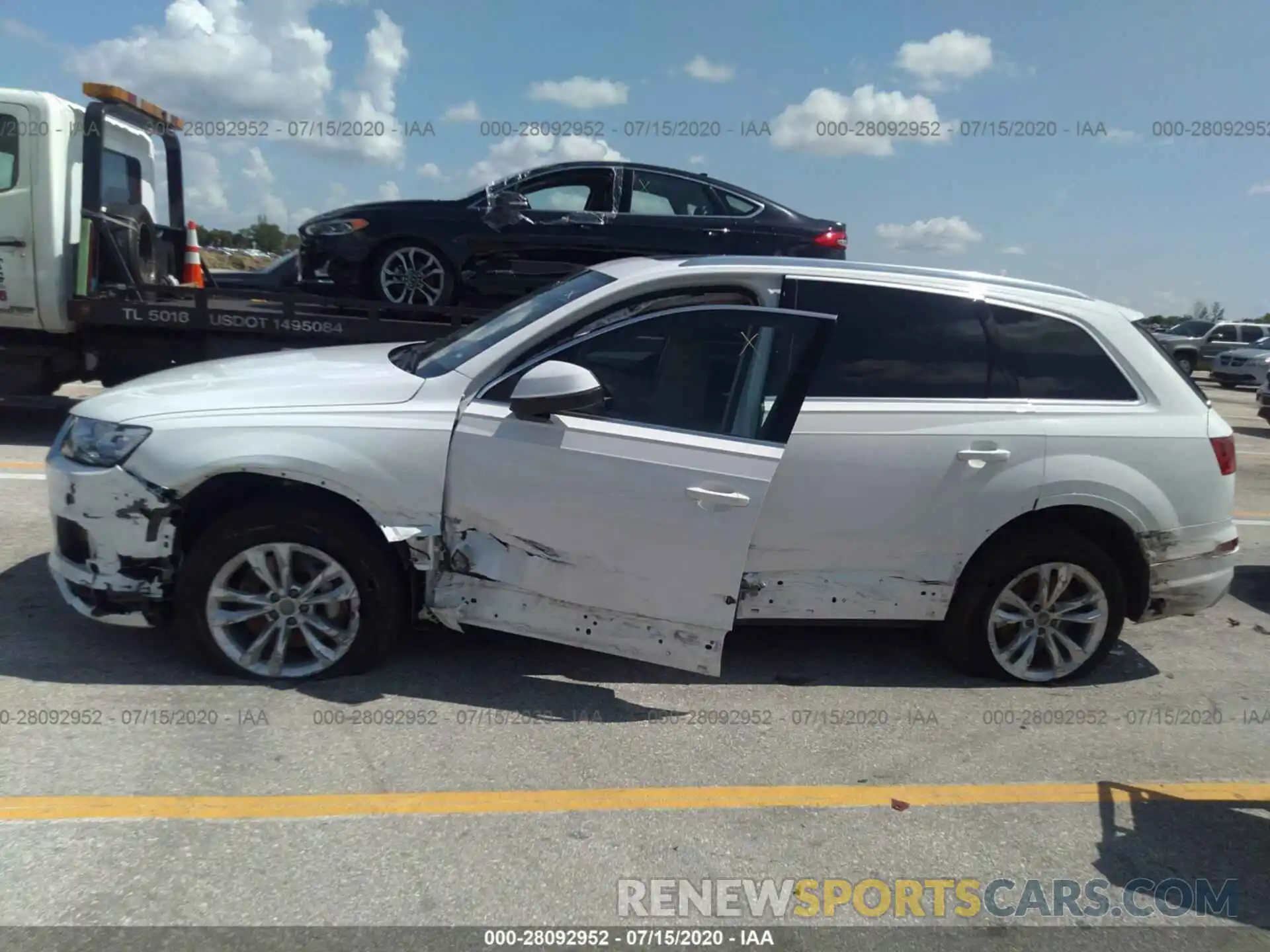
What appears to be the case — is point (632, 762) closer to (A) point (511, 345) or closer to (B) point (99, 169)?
(A) point (511, 345)

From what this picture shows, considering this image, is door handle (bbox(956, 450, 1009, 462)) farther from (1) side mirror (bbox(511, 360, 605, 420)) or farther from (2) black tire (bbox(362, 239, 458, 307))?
(2) black tire (bbox(362, 239, 458, 307))

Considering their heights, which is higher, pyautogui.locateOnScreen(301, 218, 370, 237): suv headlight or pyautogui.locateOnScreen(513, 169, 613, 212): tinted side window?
pyautogui.locateOnScreen(513, 169, 613, 212): tinted side window

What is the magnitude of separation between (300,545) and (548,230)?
14.9 ft

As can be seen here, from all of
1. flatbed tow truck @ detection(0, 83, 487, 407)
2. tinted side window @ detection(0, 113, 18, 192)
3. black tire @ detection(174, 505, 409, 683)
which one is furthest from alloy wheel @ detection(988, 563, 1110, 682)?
tinted side window @ detection(0, 113, 18, 192)

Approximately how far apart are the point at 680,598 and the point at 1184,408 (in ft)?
8.04

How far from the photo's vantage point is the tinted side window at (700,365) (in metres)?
3.87

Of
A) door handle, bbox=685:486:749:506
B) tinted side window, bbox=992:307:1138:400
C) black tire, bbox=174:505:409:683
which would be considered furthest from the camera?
Result: tinted side window, bbox=992:307:1138:400

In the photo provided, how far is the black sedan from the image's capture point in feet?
25.7

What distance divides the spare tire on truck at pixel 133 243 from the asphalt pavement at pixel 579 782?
448cm

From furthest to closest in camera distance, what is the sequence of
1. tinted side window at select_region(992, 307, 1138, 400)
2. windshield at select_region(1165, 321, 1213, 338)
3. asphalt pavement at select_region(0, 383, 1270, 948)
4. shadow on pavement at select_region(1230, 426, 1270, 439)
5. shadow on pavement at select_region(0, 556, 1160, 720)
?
windshield at select_region(1165, 321, 1213, 338), shadow on pavement at select_region(1230, 426, 1270, 439), tinted side window at select_region(992, 307, 1138, 400), shadow on pavement at select_region(0, 556, 1160, 720), asphalt pavement at select_region(0, 383, 1270, 948)

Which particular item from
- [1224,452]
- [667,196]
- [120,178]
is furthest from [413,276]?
[1224,452]

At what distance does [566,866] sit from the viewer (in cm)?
300

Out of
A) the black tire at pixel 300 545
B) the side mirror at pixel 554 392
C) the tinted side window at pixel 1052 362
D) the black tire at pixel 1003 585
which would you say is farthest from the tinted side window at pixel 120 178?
the black tire at pixel 1003 585

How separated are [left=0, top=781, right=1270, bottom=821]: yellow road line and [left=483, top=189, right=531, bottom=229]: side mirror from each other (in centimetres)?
541
